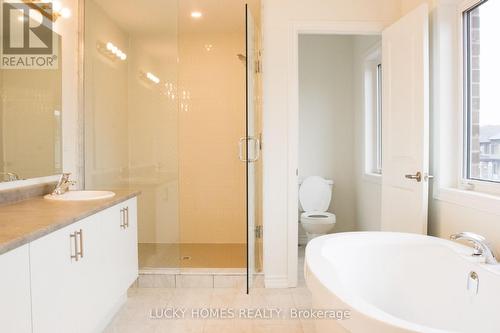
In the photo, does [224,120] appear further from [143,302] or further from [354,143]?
[143,302]

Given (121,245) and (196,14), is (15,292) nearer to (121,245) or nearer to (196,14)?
(121,245)

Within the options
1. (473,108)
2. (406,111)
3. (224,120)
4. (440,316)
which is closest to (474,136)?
(473,108)

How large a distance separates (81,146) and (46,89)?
642 millimetres

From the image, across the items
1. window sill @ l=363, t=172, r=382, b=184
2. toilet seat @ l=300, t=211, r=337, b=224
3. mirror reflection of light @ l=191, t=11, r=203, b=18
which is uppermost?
mirror reflection of light @ l=191, t=11, r=203, b=18

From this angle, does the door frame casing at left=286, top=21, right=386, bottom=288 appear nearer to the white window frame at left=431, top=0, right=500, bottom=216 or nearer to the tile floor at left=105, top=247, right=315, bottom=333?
the tile floor at left=105, top=247, right=315, bottom=333

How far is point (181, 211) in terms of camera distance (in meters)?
4.07

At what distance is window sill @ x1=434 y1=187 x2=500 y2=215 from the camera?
6.04ft

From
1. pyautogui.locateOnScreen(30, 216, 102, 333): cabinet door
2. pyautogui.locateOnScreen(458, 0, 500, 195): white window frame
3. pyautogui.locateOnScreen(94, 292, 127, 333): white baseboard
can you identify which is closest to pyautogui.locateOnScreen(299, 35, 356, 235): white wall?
pyautogui.locateOnScreen(458, 0, 500, 195): white window frame

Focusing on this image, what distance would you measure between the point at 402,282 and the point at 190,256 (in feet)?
7.11

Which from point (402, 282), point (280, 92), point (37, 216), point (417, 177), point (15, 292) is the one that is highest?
point (280, 92)

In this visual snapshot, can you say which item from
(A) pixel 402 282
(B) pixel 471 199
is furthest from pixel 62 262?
(B) pixel 471 199

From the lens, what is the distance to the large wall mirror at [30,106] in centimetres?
202

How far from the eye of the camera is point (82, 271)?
5.77 ft

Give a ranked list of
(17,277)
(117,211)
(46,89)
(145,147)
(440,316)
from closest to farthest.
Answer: (17,277)
(440,316)
(117,211)
(46,89)
(145,147)
